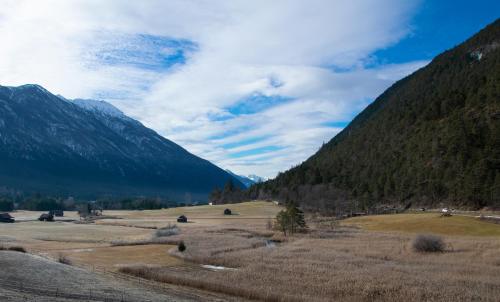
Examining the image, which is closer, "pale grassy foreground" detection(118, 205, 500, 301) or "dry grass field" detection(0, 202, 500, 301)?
"pale grassy foreground" detection(118, 205, 500, 301)

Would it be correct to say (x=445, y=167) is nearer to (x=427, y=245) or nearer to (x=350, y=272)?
(x=427, y=245)

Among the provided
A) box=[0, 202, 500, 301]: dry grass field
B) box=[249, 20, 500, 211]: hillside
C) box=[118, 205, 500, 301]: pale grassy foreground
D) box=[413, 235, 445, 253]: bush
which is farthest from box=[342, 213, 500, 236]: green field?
box=[249, 20, 500, 211]: hillside

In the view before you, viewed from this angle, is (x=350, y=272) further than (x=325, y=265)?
No

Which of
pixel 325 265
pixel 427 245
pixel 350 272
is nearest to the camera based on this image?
pixel 350 272

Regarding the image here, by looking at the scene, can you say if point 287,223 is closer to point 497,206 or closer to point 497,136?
point 497,206

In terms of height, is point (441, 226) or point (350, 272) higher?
point (441, 226)

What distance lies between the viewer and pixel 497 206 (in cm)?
11188

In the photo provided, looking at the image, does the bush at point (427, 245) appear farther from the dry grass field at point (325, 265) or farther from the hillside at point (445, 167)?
the hillside at point (445, 167)

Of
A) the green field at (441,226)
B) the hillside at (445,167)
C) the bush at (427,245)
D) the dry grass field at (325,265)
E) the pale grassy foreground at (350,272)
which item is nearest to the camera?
the pale grassy foreground at (350,272)

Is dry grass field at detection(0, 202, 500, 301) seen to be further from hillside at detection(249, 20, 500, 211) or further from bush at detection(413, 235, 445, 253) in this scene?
hillside at detection(249, 20, 500, 211)

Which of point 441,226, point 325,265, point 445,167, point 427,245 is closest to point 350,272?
point 325,265

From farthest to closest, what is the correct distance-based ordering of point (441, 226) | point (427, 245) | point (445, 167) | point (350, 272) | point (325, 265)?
point (445, 167), point (441, 226), point (427, 245), point (325, 265), point (350, 272)

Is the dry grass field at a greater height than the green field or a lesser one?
lesser

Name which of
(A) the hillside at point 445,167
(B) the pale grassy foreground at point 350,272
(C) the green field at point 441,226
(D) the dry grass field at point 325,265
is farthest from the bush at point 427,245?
(A) the hillside at point 445,167
